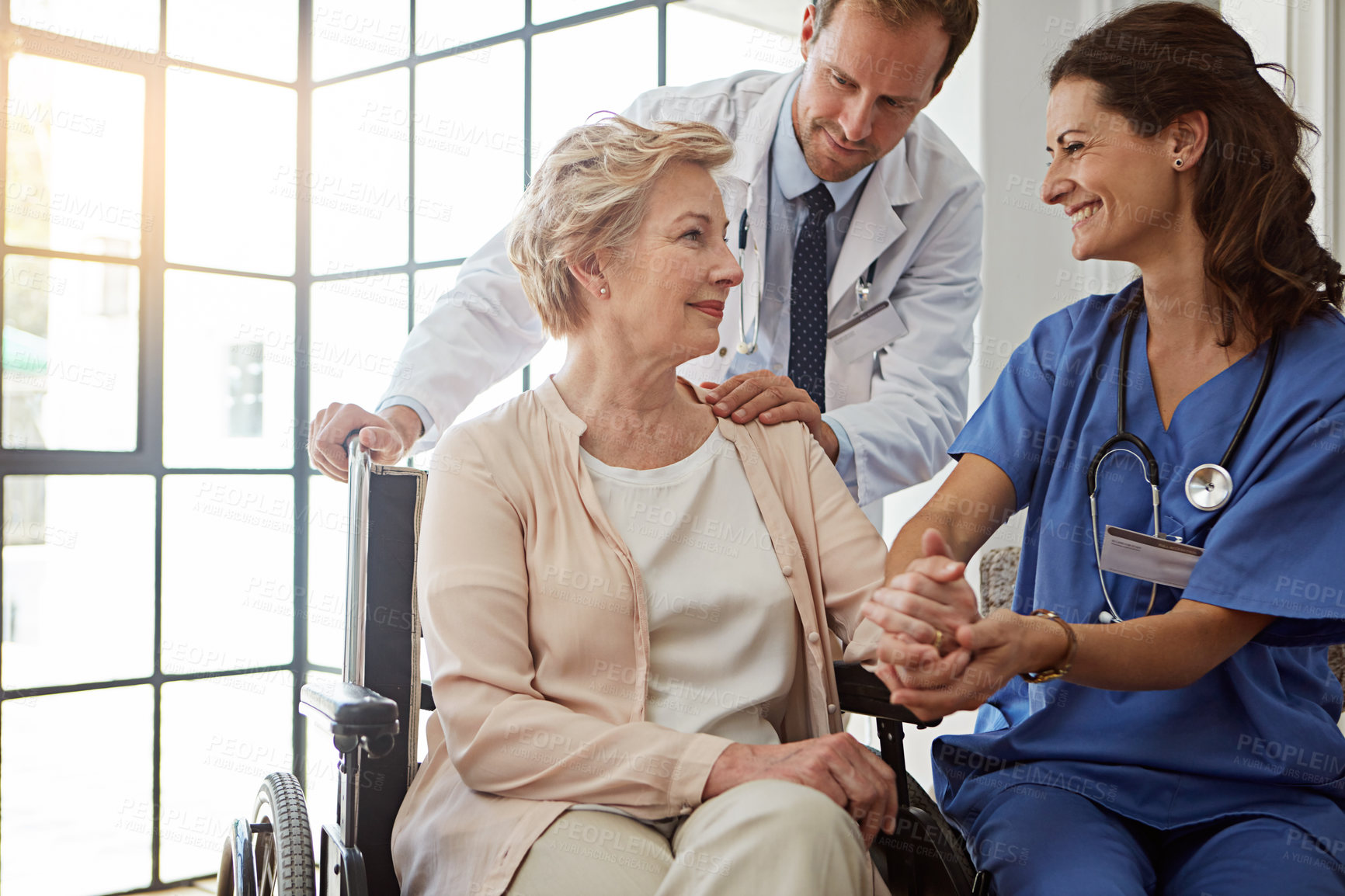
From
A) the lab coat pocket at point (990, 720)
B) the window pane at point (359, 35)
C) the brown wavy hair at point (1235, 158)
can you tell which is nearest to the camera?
the brown wavy hair at point (1235, 158)

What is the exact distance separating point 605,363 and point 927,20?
33.3 inches

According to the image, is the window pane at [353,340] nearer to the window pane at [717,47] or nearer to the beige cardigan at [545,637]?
the window pane at [717,47]

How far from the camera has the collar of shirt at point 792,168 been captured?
197cm

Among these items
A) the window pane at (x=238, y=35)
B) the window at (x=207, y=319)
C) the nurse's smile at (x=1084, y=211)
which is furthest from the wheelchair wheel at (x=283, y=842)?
the window pane at (x=238, y=35)

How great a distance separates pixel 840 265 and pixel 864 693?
958mm

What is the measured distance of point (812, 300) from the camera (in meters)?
2.03

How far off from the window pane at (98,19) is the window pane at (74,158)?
11 cm

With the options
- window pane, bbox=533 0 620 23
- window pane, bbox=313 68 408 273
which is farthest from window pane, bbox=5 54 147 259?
window pane, bbox=533 0 620 23

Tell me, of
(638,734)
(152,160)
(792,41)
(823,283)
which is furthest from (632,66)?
(638,734)

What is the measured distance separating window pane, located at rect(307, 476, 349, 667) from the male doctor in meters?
1.98

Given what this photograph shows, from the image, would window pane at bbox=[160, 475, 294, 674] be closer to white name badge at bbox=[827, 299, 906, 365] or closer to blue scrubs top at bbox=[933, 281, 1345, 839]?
white name badge at bbox=[827, 299, 906, 365]

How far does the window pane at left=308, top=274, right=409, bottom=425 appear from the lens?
3.72 meters

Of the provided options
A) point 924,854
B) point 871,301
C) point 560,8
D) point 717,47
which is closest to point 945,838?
point 924,854

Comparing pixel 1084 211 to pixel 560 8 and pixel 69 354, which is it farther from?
pixel 69 354
